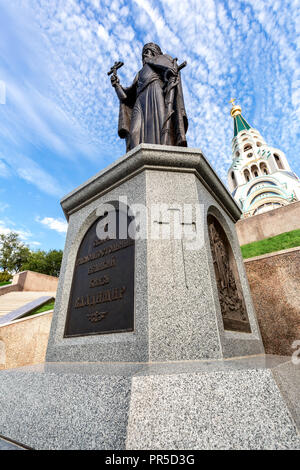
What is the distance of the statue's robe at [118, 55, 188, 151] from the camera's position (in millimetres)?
4148

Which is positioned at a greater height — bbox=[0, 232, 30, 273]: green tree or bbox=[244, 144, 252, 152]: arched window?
bbox=[244, 144, 252, 152]: arched window

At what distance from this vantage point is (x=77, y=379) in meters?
1.69

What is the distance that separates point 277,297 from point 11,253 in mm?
43696

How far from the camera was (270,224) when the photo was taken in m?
15.4

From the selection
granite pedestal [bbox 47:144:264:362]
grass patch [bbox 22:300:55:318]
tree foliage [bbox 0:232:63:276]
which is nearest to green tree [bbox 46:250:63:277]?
tree foliage [bbox 0:232:63:276]

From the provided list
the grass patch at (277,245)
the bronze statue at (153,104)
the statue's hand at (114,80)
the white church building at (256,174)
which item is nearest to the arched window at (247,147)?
the white church building at (256,174)

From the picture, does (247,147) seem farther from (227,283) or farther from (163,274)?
(163,274)

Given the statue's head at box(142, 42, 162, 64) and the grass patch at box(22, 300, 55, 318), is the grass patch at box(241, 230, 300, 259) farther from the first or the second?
the grass patch at box(22, 300, 55, 318)

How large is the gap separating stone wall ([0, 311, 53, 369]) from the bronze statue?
4.51 m

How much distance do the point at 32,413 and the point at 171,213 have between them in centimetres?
217

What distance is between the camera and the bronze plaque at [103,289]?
2469mm

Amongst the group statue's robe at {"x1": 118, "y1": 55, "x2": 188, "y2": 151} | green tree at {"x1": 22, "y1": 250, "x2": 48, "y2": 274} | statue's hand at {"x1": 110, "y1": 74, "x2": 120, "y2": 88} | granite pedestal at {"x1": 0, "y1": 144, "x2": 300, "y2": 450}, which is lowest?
granite pedestal at {"x1": 0, "y1": 144, "x2": 300, "y2": 450}

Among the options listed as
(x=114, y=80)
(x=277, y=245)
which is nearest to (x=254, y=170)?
(x=277, y=245)
